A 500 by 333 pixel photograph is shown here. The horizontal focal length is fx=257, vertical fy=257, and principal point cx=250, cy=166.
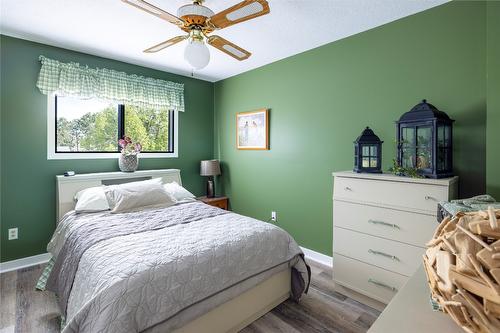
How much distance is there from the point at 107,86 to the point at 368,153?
323 cm

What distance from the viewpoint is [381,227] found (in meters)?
2.11

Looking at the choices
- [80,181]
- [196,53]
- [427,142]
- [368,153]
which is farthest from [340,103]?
[80,181]

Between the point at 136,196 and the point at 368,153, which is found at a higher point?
the point at 368,153

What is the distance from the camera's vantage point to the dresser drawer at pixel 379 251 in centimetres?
196

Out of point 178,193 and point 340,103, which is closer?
point 340,103

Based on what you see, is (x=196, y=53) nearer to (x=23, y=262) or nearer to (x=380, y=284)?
(x=380, y=284)

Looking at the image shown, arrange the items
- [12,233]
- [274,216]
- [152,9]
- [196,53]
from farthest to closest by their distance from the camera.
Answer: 1. [274,216]
2. [12,233]
3. [196,53]
4. [152,9]

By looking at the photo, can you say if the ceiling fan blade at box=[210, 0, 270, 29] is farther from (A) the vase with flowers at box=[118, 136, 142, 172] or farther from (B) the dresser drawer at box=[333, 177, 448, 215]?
(A) the vase with flowers at box=[118, 136, 142, 172]

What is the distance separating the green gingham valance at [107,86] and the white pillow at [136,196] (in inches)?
50.8

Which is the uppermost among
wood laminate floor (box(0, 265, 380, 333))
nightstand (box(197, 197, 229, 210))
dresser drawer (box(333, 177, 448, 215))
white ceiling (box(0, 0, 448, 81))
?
white ceiling (box(0, 0, 448, 81))

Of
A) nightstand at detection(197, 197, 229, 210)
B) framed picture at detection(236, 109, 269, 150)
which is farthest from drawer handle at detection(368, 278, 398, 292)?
nightstand at detection(197, 197, 229, 210)

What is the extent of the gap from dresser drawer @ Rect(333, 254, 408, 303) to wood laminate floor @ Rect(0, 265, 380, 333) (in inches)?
5.8

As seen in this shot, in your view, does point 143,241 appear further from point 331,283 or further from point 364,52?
point 364,52

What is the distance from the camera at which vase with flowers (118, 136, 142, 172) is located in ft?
11.3
